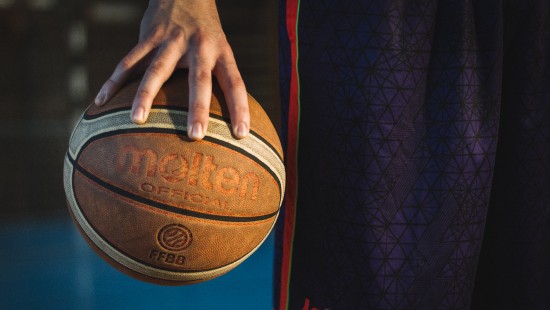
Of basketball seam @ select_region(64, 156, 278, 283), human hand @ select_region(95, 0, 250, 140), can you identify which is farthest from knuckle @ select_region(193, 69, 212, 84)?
basketball seam @ select_region(64, 156, 278, 283)

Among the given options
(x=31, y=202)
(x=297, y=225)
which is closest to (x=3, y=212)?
(x=31, y=202)

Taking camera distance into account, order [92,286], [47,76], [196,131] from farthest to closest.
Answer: [47,76] < [92,286] < [196,131]

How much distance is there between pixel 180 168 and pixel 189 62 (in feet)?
0.51

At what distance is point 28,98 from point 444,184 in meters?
3.97

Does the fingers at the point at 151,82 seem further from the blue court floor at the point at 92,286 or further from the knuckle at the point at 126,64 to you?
the blue court floor at the point at 92,286

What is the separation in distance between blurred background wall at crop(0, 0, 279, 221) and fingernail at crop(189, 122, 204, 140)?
3.12 metres

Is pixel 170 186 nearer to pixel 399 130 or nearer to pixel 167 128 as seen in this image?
pixel 167 128

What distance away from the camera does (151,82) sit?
954mm

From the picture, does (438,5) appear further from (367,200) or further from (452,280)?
(452,280)

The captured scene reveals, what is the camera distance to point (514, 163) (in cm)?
112

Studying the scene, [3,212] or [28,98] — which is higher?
[28,98]

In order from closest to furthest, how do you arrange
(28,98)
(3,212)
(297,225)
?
(297,225) → (3,212) → (28,98)

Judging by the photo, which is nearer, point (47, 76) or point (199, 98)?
point (199, 98)

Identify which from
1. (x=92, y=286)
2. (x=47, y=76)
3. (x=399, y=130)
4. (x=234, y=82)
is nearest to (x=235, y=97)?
(x=234, y=82)
